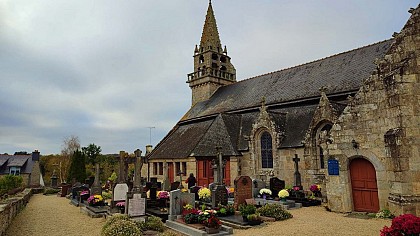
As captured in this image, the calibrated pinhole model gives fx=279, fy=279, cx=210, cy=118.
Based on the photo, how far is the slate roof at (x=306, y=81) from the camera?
61.3ft

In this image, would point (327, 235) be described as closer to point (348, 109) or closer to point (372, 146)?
point (372, 146)

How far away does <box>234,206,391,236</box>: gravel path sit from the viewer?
28.7 ft

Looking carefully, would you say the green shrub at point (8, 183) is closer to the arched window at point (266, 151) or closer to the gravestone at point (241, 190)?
the gravestone at point (241, 190)

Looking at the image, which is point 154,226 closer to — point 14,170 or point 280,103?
point 280,103

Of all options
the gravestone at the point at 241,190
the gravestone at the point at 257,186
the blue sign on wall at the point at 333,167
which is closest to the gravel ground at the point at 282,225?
the blue sign on wall at the point at 333,167

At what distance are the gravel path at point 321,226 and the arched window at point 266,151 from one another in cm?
857

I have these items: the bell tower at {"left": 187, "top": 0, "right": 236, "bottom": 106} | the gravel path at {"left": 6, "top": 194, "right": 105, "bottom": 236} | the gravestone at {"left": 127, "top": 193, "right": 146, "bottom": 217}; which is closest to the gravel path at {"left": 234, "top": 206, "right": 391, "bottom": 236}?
the gravestone at {"left": 127, "top": 193, "right": 146, "bottom": 217}

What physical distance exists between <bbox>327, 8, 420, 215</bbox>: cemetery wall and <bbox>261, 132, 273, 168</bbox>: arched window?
24.4ft

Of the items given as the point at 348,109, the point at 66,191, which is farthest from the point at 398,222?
the point at 66,191

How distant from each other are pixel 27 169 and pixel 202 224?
116 feet

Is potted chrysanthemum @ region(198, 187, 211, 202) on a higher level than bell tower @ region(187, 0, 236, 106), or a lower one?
lower

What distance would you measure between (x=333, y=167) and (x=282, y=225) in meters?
4.20

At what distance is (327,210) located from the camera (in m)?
12.6

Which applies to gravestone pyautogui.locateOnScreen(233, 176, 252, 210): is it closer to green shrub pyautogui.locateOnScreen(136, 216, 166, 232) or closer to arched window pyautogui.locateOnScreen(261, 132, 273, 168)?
green shrub pyautogui.locateOnScreen(136, 216, 166, 232)
